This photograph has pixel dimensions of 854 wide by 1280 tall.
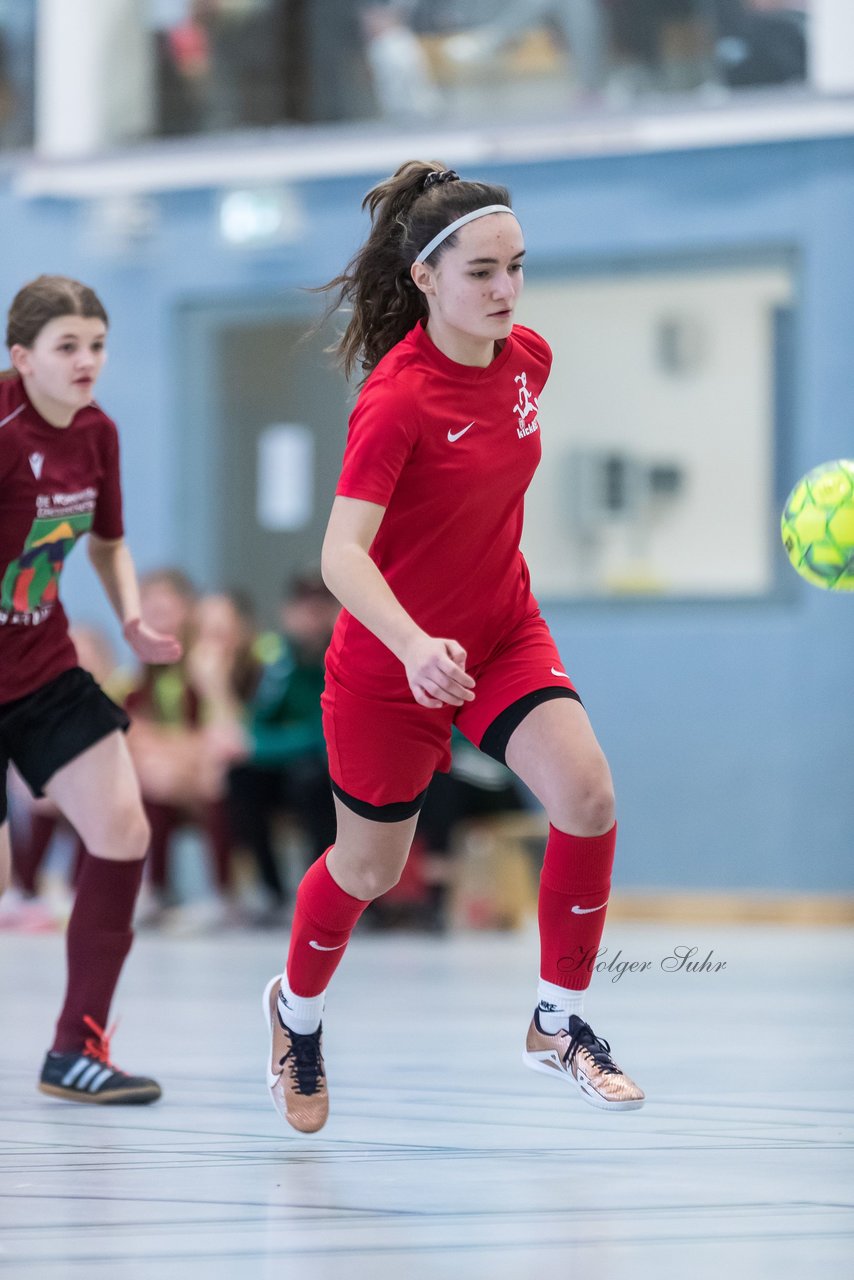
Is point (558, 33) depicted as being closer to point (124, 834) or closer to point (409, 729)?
point (124, 834)

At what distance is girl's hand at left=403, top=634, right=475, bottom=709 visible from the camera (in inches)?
118

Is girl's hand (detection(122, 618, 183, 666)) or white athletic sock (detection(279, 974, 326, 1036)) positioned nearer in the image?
white athletic sock (detection(279, 974, 326, 1036))

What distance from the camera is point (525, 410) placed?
3.55m

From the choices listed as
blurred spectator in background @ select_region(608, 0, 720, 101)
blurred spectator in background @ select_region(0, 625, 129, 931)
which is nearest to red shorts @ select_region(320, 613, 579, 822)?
blurred spectator in background @ select_region(0, 625, 129, 931)

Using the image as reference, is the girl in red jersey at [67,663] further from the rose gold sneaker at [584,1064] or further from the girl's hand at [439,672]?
the girl's hand at [439,672]

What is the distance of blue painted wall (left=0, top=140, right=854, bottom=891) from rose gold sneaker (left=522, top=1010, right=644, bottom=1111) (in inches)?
207

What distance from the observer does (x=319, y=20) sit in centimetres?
977

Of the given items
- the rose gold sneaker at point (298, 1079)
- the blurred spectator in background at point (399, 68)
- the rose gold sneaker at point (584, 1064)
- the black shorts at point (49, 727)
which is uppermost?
the blurred spectator in background at point (399, 68)

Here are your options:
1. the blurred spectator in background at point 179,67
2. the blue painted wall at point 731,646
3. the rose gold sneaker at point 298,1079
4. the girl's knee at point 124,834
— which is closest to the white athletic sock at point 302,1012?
the rose gold sneaker at point 298,1079

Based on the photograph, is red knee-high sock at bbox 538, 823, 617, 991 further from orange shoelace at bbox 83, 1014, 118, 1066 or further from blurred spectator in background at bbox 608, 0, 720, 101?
blurred spectator in background at bbox 608, 0, 720, 101

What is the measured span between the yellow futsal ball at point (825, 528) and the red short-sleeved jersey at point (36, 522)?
1536 millimetres

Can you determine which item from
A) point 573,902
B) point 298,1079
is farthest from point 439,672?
point 298,1079

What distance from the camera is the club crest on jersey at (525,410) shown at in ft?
11.6

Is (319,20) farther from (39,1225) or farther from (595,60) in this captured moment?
(39,1225)
